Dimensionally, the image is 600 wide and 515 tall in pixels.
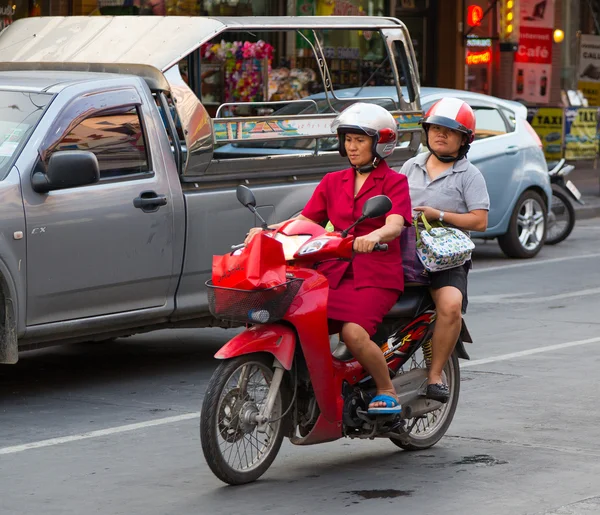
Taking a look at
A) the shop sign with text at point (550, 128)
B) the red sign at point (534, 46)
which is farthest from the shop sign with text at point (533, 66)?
the shop sign with text at point (550, 128)

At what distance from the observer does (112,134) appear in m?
8.34

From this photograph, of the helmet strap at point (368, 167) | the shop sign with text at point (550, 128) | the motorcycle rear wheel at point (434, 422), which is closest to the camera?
the helmet strap at point (368, 167)

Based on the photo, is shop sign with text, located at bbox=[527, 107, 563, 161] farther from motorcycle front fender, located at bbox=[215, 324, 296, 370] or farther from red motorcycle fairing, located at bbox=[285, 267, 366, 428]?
motorcycle front fender, located at bbox=[215, 324, 296, 370]

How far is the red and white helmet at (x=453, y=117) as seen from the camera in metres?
6.70

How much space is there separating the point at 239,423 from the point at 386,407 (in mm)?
724

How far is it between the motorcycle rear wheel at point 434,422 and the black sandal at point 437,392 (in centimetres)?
17

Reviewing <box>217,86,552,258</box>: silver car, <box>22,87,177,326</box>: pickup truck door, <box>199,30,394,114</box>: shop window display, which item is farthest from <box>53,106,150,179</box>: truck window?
<box>217,86,552,258</box>: silver car

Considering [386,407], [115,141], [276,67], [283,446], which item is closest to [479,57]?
[276,67]

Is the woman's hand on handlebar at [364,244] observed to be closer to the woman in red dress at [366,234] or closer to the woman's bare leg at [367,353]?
the woman in red dress at [366,234]

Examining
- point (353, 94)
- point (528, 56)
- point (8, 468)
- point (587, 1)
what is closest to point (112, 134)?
point (8, 468)

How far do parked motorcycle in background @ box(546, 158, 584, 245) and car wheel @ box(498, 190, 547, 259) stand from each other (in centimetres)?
124

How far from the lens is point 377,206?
597 cm

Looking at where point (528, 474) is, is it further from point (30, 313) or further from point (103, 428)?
point (30, 313)

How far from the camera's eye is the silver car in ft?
48.4
